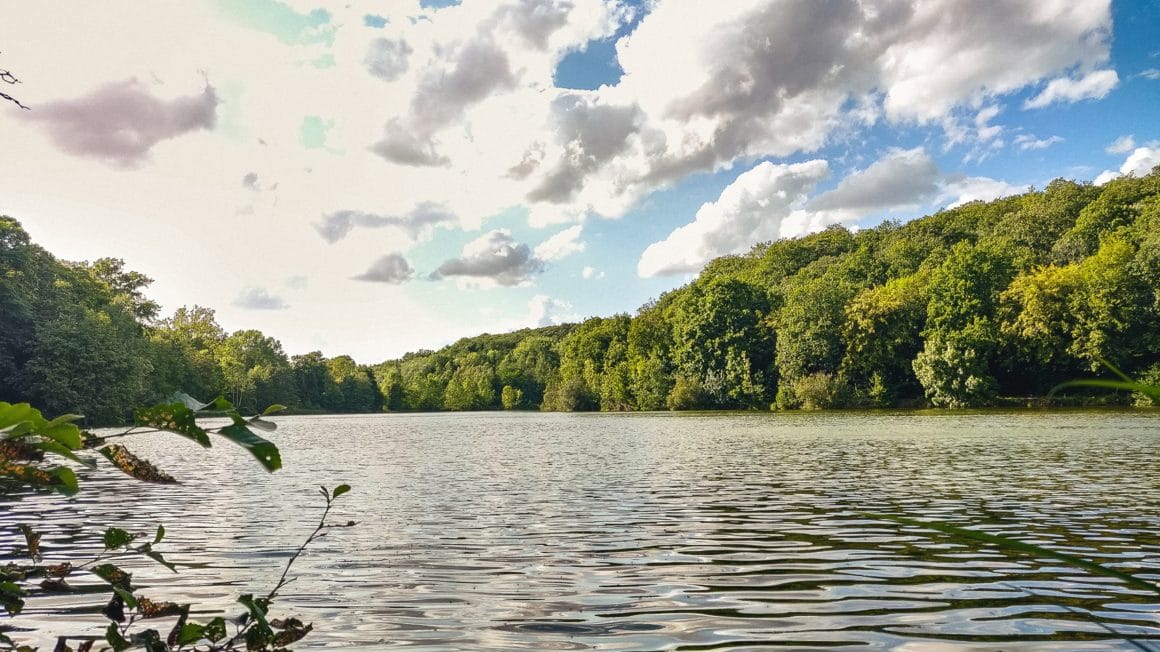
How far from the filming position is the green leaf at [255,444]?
2102 mm

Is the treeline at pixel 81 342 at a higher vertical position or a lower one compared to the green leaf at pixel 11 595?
higher

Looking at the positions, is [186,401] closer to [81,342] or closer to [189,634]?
[189,634]

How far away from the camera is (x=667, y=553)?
9156 mm

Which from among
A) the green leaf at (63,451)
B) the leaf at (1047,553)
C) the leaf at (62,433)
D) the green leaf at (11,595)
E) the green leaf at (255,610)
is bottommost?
the green leaf at (255,610)

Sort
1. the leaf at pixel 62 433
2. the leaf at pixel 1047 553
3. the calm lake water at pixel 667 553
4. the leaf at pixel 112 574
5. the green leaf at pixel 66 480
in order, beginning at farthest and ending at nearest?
the calm lake water at pixel 667 553 < the leaf at pixel 112 574 < the green leaf at pixel 66 480 < the leaf at pixel 62 433 < the leaf at pixel 1047 553

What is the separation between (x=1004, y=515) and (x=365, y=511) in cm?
989

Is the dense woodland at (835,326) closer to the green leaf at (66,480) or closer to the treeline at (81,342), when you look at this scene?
the treeline at (81,342)

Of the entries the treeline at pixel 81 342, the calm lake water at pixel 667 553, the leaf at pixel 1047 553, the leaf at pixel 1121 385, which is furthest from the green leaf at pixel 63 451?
the treeline at pixel 81 342

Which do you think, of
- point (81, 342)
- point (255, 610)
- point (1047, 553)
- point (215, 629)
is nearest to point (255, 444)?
point (255, 610)

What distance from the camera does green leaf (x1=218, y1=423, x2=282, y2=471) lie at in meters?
2.10

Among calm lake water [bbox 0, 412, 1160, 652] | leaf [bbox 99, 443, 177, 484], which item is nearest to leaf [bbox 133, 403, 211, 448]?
leaf [bbox 99, 443, 177, 484]

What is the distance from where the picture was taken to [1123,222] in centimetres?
8000

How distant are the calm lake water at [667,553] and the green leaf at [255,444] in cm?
230

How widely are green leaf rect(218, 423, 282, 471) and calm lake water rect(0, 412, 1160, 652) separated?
90.6 inches
